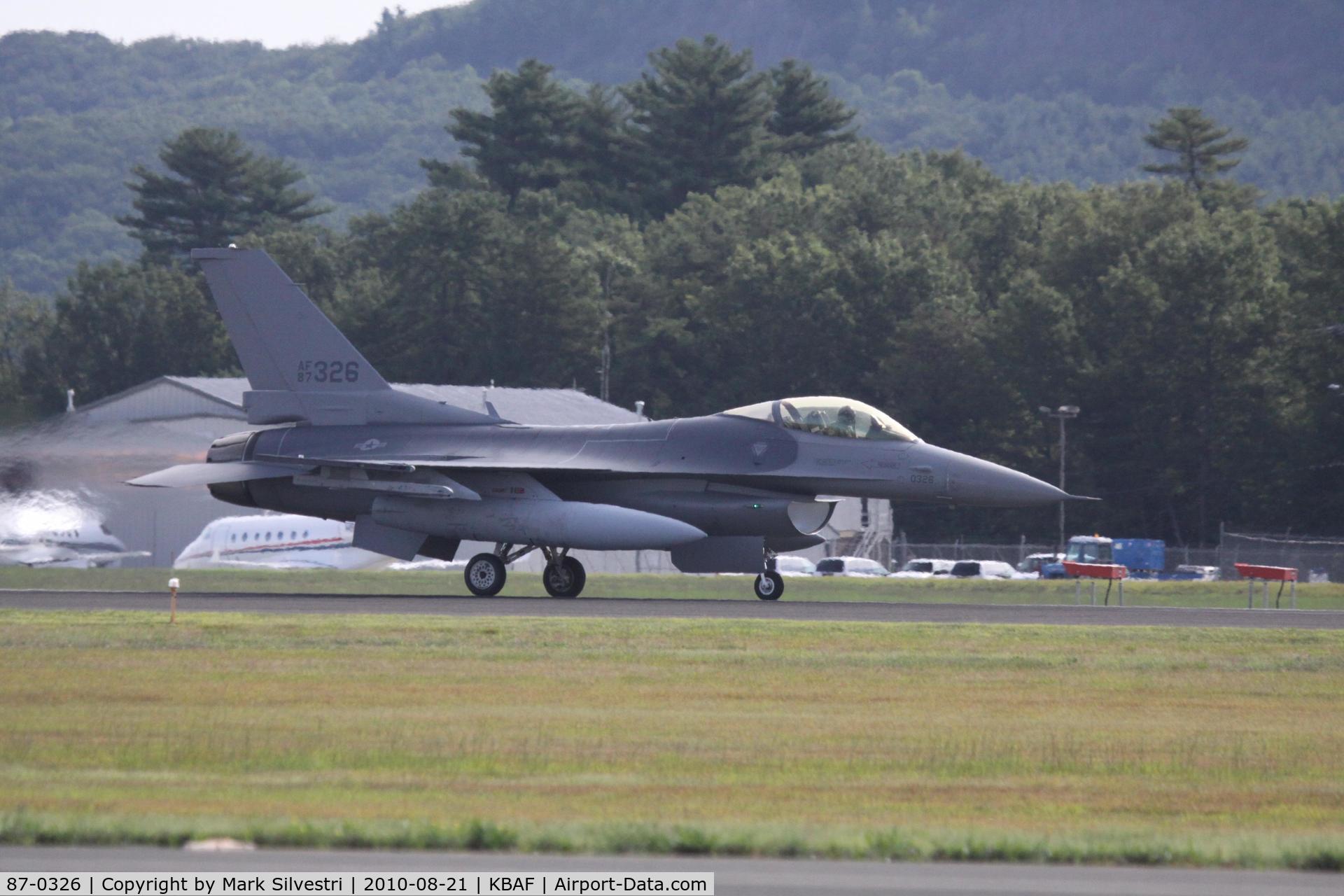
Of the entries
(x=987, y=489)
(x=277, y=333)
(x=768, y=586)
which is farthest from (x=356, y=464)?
(x=987, y=489)

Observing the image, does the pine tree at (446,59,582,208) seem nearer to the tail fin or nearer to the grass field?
the grass field

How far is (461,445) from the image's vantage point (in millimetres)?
28844

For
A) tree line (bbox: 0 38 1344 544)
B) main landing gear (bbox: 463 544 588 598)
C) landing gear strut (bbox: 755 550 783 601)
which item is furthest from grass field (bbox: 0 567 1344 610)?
tree line (bbox: 0 38 1344 544)

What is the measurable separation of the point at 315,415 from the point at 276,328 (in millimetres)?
1535

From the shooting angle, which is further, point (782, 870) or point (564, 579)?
point (564, 579)

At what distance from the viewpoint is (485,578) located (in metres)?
28.8

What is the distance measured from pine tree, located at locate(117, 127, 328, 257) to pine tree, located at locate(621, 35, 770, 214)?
71.0 ft

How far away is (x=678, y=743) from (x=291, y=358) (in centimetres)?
1793

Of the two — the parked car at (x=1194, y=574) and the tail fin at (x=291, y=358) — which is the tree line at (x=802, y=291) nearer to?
the parked car at (x=1194, y=574)

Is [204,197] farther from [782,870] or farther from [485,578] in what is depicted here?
[782,870]

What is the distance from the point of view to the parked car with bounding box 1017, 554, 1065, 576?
183ft

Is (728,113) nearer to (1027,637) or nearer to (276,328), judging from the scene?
(276,328)

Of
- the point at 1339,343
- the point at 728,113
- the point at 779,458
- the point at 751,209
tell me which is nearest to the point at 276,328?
the point at 779,458

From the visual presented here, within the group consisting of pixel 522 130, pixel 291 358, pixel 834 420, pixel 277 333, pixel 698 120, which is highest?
pixel 698 120
